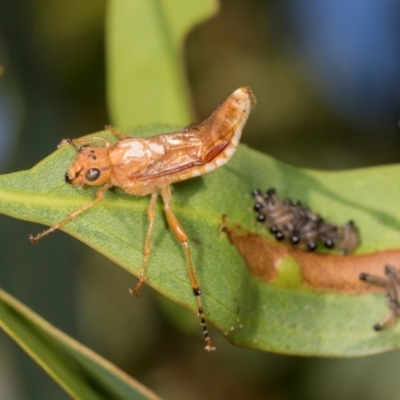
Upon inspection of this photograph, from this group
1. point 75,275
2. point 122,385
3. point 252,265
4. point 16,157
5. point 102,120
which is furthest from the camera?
point 102,120

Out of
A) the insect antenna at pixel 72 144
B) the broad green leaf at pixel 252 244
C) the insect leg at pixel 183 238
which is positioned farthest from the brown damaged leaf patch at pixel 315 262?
the insect antenna at pixel 72 144

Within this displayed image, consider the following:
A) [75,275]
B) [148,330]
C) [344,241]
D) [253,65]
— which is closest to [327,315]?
[344,241]

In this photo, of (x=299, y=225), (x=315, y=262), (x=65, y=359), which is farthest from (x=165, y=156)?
(x=65, y=359)

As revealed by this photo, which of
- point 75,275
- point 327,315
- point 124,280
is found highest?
point 327,315

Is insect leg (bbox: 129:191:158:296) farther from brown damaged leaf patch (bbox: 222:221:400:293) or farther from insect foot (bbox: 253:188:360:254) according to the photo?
insect foot (bbox: 253:188:360:254)

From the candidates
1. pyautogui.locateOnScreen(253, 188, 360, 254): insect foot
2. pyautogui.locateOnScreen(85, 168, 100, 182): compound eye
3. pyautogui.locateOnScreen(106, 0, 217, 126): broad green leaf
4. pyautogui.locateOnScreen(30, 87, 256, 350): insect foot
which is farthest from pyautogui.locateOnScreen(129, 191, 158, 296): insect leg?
pyautogui.locateOnScreen(106, 0, 217, 126): broad green leaf

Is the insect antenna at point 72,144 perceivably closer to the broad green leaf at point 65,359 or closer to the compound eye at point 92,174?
the compound eye at point 92,174

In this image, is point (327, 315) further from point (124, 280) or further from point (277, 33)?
point (277, 33)
